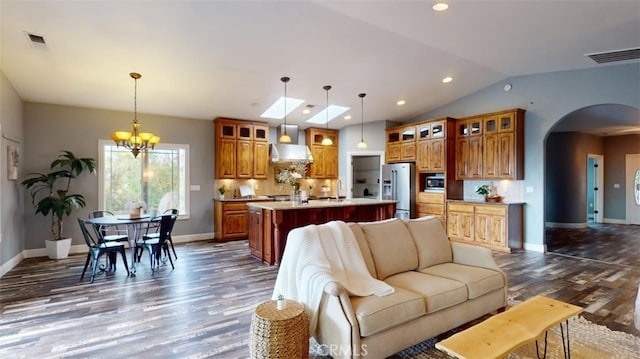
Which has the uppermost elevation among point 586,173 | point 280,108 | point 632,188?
point 280,108

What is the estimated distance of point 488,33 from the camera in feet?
15.0

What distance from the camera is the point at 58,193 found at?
5758 millimetres

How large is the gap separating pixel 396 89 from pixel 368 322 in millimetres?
5526

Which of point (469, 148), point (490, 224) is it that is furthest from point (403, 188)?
point (490, 224)

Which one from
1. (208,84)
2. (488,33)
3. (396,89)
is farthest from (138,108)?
(488,33)

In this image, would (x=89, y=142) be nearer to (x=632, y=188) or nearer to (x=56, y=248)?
(x=56, y=248)

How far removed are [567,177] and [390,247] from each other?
29.4 ft

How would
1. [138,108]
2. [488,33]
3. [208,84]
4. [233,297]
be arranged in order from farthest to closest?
1. [138,108]
2. [208,84]
3. [488,33]
4. [233,297]

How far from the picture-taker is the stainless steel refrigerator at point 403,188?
7.96m

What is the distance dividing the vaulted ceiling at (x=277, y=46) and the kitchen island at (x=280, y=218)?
230cm

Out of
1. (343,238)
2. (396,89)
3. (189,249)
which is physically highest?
(396,89)

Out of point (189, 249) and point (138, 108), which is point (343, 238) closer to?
point (189, 249)

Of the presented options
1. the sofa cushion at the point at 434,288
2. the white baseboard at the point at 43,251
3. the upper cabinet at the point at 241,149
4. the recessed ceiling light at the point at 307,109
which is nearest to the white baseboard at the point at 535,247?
the sofa cushion at the point at 434,288

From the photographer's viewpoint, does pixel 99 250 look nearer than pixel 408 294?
No
